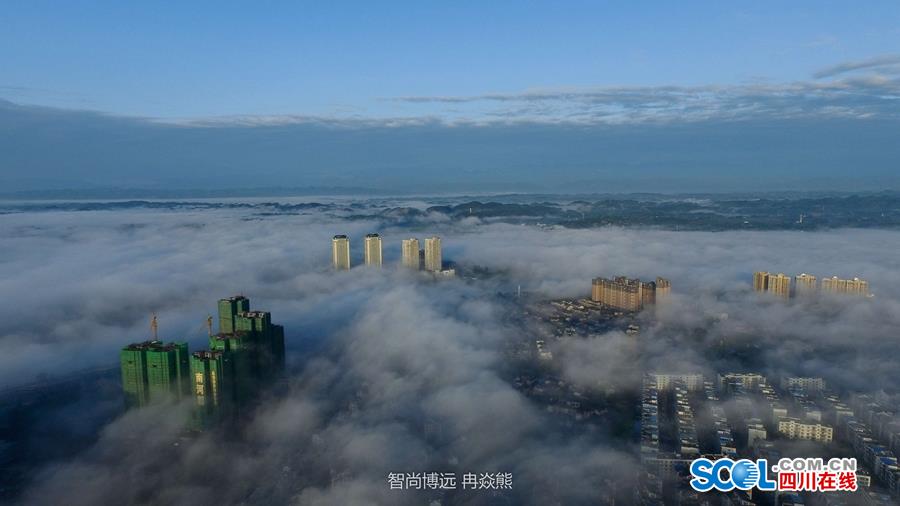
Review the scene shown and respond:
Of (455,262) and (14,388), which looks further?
(455,262)

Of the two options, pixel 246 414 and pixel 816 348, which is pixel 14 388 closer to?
pixel 246 414

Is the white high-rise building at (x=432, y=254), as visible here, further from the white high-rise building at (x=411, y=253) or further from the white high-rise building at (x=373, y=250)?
the white high-rise building at (x=373, y=250)

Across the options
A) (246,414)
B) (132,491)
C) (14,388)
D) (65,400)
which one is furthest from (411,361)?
(14,388)

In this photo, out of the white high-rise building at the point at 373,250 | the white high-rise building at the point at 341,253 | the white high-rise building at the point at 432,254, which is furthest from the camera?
the white high-rise building at the point at 432,254

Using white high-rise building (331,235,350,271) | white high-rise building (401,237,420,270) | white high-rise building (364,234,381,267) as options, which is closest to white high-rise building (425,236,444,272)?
white high-rise building (401,237,420,270)

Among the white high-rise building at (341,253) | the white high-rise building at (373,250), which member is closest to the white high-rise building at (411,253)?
the white high-rise building at (373,250)

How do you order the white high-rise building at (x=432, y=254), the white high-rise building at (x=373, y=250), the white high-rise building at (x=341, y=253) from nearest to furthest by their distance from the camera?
the white high-rise building at (x=341, y=253)
the white high-rise building at (x=373, y=250)
the white high-rise building at (x=432, y=254)

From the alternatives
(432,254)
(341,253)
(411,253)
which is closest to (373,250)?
(341,253)
